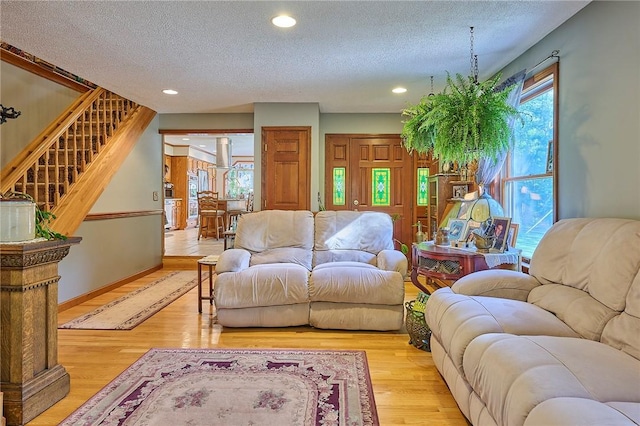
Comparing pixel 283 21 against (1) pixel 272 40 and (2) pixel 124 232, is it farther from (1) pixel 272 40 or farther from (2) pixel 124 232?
(2) pixel 124 232

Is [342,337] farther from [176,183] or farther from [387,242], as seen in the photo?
[176,183]

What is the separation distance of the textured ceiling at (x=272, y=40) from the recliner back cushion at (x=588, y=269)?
4.82ft

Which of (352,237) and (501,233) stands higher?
(501,233)

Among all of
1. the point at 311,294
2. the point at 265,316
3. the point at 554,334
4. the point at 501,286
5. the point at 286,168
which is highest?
the point at 286,168

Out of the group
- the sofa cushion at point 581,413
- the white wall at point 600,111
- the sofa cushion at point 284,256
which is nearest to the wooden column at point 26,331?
the sofa cushion at point 284,256

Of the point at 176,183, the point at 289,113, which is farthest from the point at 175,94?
the point at 176,183

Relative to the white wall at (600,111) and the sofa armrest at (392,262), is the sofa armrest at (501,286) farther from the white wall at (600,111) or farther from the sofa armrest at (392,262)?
the sofa armrest at (392,262)

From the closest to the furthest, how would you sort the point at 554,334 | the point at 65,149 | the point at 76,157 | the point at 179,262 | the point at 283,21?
the point at 554,334, the point at 283,21, the point at 65,149, the point at 76,157, the point at 179,262

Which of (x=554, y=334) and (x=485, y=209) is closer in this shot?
(x=554, y=334)

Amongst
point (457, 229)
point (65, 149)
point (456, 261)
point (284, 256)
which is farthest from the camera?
point (65, 149)

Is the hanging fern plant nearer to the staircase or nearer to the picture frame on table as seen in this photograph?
the picture frame on table

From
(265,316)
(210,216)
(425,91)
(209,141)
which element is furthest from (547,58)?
(209,141)

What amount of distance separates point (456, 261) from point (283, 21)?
2.09 meters

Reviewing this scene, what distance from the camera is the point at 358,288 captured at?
121 inches
